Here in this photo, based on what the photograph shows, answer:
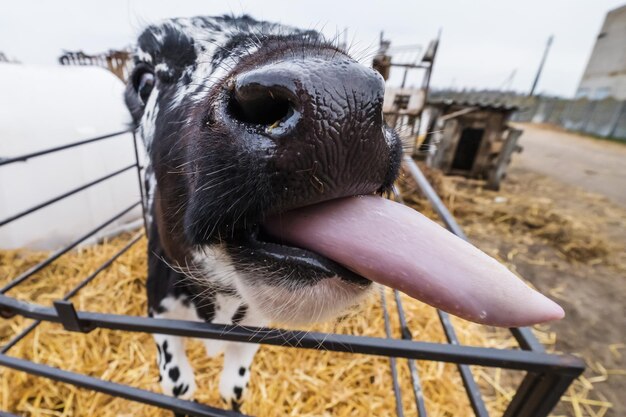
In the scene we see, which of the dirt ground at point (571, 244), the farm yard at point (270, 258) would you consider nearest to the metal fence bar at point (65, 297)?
the farm yard at point (270, 258)

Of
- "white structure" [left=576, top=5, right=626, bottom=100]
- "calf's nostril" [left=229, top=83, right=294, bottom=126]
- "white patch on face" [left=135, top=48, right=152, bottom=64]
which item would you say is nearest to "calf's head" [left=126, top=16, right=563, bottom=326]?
"calf's nostril" [left=229, top=83, right=294, bottom=126]

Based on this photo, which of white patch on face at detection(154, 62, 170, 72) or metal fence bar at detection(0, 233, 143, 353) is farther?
metal fence bar at detection(0, 233, 143, 353)

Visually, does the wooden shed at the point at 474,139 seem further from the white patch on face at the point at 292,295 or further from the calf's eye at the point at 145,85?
the white patch on face at the point at 292,295

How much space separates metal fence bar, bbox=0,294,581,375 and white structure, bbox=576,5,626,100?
27.9m

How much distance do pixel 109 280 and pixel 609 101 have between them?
24601mm

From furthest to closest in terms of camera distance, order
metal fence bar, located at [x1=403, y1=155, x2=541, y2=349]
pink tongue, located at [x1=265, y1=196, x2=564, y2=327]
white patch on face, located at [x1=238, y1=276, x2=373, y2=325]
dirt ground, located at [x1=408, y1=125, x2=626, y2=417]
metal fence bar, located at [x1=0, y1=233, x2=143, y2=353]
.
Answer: dirt ground, located at [x1=408, y1=125, x2=626, y2=417] → metal fence bar, located at [x1=0, y1=233, x2=143, y2=353] → metal fence bar, located at [x1=403, y1=155, x2=541, y2=349] → white patch on face, located at [x1=238, y1=276, x2=373, y2=325] → pink tongue, located at [x1=265, y1=196, x2=564, y2=327]

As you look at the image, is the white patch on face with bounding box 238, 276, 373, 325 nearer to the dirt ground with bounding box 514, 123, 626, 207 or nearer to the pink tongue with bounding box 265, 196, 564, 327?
the pink tongue with bounding box 265, 196, 564, 327

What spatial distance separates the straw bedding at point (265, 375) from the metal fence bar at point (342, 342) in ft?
4.07

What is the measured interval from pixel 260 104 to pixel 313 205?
0.23 metres

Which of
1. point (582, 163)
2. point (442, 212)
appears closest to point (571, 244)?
point (442, 212)

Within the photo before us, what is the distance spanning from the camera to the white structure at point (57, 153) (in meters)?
3.08

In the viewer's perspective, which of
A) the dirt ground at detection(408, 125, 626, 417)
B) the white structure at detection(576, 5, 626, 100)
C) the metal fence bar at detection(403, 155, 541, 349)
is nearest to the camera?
the metal fence bar at detection(403, 155, 541, 349)

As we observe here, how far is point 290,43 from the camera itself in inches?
30.2

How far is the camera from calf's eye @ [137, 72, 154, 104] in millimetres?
1518
